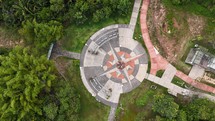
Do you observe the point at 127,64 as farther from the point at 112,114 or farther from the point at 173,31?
the point at 173,31

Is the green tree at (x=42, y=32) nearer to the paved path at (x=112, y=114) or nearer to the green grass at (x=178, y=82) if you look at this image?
the paved path at (x=112, y=114)

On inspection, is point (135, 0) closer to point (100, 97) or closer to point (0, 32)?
point (100, 97)

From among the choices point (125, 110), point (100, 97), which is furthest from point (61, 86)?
point (125, 110)

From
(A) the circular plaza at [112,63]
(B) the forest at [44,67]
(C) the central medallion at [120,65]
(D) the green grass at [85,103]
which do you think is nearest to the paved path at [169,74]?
(A) the circular plaza at [112,63]

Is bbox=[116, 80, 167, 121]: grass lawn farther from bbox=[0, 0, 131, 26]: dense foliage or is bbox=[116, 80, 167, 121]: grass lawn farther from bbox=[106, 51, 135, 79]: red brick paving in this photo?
bbox=[0, 0, 131, 26]: dense foliage

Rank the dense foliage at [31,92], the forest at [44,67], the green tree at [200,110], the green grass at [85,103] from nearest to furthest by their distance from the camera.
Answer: the dense foliage at [31,92] < the forest at [44,67] < the green tree at [200,110] < the green grass at [85,103]

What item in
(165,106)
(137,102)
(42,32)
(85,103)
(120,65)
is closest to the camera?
(165,106)

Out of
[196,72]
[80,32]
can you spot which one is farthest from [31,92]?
[196,72]
